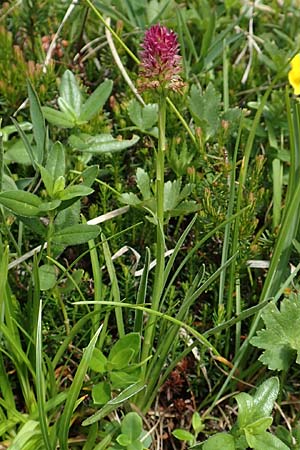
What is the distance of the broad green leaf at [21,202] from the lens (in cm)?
121

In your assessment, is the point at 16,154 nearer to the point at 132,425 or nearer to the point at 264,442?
the point at 132,425

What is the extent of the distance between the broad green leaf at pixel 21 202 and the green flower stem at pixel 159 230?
0.76 ft

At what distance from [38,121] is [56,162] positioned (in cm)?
11

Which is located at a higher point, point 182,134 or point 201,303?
point 182,134

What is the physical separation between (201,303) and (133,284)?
158mm

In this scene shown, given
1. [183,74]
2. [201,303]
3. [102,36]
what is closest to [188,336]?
[201,303]

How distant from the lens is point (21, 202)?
124cm

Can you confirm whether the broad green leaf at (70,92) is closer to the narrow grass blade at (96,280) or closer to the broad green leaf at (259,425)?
the narrow grass blade at (96,280)

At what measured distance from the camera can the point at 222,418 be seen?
4.62 feet

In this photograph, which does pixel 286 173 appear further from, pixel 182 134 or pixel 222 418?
pixel 222 418

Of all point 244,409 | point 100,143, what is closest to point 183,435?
point 244,409

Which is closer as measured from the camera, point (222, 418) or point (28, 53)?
point (222, 418)

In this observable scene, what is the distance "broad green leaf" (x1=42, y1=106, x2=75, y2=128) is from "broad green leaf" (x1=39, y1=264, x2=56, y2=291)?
0.36 metres

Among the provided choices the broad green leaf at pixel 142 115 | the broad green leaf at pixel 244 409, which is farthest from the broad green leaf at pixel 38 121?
the broad green leaf at pixel 244 409
